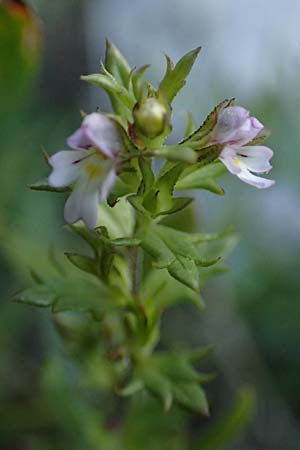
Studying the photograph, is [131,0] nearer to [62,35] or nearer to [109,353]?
[62,35]

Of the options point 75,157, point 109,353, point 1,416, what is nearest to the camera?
point 75,157

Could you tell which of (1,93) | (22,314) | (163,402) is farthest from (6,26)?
(163,402)

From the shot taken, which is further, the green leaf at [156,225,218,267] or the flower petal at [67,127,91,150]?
the green leaf at [156,225,218,267]

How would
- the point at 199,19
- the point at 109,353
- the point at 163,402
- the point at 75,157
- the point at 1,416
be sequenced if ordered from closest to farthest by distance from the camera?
the point at 75,157 → the point at 163,402 → the point at 109,353 → the point at 1,416 → the point at 199,19

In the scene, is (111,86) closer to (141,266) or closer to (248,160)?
(248,160)

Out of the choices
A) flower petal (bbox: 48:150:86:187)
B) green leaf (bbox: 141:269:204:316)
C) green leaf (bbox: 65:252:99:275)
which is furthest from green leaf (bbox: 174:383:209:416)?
flower petal (bbox: 48:150:86:187)

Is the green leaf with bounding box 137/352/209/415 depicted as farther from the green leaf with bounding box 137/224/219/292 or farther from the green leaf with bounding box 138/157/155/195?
the green leaf with bounding box 138/157/155/195

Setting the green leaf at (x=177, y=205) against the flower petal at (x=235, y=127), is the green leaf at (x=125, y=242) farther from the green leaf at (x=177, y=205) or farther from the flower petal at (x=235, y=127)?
the flower petal at (x=235, y=127)
